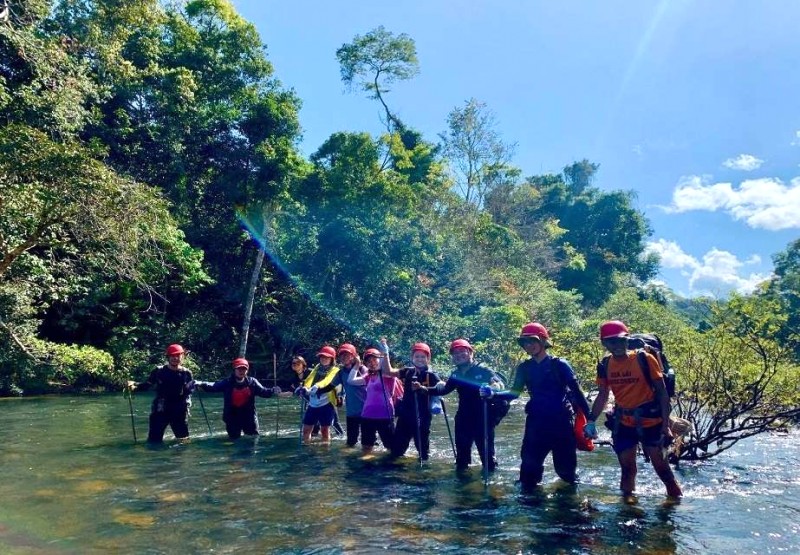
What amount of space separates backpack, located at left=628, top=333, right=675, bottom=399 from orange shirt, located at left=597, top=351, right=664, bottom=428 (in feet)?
0.22

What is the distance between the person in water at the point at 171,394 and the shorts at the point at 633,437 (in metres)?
7.51

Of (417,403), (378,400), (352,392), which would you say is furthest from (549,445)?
(352,392)

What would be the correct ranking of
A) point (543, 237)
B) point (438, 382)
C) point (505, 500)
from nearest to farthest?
point (505, 500) < point (438, 382) < point (543, 237)

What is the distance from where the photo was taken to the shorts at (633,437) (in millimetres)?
6871

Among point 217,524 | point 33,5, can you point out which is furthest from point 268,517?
point 33,5

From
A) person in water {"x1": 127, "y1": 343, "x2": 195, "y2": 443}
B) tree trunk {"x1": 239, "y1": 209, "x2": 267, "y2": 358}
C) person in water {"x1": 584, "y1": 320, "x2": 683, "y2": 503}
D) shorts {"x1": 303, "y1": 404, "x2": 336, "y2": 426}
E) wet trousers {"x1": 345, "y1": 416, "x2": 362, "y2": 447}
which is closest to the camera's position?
person in water {"x1": 584, "y1": 320, "x2": 683, "y2": 503}

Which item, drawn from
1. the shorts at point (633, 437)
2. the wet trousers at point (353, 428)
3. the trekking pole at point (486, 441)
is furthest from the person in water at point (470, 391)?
the wet trousers at point (353, 428)

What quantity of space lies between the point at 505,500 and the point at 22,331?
1734 centimetres

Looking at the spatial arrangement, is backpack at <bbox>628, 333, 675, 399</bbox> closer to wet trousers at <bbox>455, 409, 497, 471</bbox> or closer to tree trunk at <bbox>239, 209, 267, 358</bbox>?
wet trousers at <bbox>455, 409, 497, 471</bbox>

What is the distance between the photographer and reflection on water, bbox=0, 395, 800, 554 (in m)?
6.05

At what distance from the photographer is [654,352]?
7020mm

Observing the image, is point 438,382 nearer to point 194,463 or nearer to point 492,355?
point 194,463

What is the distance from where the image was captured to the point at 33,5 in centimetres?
1848

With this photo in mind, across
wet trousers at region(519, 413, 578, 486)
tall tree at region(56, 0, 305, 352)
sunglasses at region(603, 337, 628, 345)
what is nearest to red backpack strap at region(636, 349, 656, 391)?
sunglasses at region(603, 337, 628, 345)
